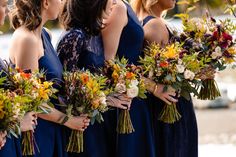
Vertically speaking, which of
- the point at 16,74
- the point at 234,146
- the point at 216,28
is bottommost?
the point at 234,146

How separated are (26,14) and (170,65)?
92cm

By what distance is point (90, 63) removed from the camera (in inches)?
159

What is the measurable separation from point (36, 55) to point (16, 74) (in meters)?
0.31

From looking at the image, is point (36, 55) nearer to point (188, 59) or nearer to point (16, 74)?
point (16, 74)

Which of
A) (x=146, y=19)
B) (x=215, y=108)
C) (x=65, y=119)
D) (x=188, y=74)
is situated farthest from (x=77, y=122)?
(x=215, y=108)

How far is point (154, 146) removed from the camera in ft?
14.9

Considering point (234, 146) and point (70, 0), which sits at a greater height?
point (70, 0)

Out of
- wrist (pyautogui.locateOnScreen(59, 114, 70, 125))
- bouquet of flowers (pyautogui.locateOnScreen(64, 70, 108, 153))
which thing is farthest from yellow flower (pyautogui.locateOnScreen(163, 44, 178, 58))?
wrist (pyautogui.locateOnScreen(59, 114, 70, 125))

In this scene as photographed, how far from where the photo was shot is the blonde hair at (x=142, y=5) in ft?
14.8

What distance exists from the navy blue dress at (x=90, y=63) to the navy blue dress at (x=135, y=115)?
0.33 feet

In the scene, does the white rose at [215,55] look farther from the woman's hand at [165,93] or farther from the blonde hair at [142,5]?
the blonde hair at [142,5]

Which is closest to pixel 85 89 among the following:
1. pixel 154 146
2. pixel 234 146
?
pixel 154 146

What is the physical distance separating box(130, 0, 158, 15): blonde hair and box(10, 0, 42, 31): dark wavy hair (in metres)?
0.95

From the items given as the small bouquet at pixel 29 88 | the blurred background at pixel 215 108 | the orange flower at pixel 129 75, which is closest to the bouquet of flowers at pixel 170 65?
the orange flower at pixel 129 75
